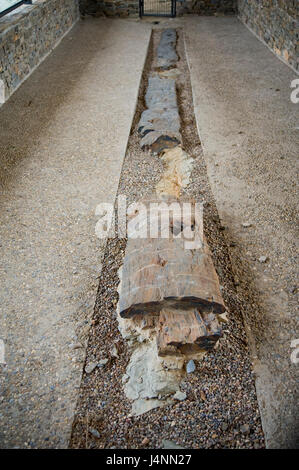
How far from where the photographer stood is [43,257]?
312 centimetres

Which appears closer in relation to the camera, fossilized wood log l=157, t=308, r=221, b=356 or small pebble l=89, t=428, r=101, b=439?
small pebble l=89, t=428, r=101, b=439

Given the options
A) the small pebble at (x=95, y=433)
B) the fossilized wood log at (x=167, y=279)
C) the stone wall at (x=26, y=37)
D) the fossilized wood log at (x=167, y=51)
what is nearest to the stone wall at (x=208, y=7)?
the fossilized wood log at (x=167, y=51)

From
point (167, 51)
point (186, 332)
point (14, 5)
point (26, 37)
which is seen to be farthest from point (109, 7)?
point (186, 332)

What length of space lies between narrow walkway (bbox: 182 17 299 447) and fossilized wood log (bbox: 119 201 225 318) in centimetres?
53

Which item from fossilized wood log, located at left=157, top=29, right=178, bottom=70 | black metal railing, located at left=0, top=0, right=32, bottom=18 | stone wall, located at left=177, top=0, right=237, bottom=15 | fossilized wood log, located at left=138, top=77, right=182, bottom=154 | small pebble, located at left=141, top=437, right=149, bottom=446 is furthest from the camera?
stone wall, located at left=177, top=0, right=237, bottom=15

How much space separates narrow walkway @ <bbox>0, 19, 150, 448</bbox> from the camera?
2.20 metres

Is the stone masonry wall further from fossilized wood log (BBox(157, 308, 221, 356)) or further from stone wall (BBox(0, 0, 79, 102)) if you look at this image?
fossilized wood log (BBox(157, 308, 221, 356))

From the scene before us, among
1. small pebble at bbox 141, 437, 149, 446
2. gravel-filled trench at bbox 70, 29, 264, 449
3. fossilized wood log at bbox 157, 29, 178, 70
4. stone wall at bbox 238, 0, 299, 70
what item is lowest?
small pebble at bbox 141, 437, 149, 446

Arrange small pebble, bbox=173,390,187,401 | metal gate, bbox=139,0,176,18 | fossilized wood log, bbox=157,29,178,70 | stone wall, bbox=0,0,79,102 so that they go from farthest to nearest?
metal gate, bbox=139,0,176,18 < fossilized wood log, bbox=157,29,178,70 < stone wall, bbox=0,0,79,102 < small pebble, bbox=173,390,187,401

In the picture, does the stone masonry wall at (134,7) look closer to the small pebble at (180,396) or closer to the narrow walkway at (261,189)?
the narrow walkway at (261,189)

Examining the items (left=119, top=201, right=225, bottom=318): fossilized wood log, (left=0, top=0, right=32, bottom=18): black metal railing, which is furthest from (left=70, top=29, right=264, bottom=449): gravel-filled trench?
(left=0, top=0, right=32, bottom=18): black metal railing

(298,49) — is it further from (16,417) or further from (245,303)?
(16,417)

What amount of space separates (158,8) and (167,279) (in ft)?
38.8

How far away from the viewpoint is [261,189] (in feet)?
12.9
